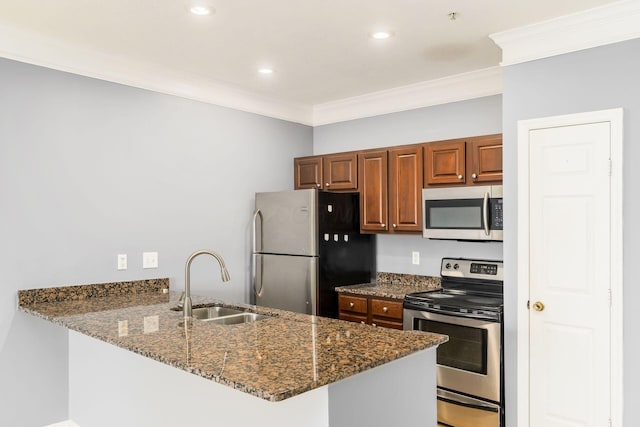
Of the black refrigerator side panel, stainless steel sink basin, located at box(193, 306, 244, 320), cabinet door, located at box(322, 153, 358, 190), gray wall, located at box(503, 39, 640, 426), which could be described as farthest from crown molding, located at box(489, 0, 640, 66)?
stainless steel sink basin, located at box(193, 306, 244, 320)

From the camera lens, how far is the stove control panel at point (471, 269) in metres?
3.66

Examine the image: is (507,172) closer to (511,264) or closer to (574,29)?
(511,264)

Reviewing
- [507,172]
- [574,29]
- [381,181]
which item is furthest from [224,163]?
[574,29]

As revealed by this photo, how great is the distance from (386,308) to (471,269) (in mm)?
725

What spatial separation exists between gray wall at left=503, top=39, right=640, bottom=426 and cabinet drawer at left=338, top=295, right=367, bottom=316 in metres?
1.19

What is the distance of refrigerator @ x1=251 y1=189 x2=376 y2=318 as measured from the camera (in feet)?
13.0

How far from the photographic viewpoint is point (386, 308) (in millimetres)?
3756

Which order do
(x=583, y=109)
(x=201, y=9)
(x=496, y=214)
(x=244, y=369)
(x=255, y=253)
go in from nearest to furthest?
(x=244, y=369) < (x=201, y=9) < (x=583, y=109) < (x=496, y=214) < (x=255, y=253)

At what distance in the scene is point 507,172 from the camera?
3.05 metres

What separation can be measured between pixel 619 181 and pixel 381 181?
1.82 meters

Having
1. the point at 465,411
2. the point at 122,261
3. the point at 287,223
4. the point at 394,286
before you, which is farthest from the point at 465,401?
the point at 122,261

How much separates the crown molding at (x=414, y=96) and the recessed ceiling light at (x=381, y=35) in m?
1.06

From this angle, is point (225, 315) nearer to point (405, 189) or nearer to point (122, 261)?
point (122, 261)

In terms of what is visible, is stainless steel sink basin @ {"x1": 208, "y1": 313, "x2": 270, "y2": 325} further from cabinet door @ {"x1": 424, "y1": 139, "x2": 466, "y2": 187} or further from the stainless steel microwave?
cabinet door @ {"x1": 424, "y1": 139, "x2": 466, "y2": 187}
